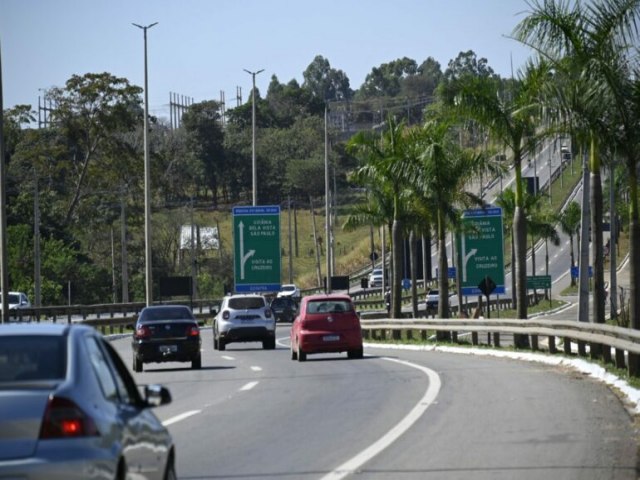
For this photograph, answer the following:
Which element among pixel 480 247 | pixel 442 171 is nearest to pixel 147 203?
pixel 442 171

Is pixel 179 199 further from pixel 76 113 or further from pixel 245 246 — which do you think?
pixel 245 246

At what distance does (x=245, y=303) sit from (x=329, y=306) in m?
9.19

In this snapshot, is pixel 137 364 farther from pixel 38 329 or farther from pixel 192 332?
pixel 38 329

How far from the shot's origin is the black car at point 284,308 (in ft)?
274

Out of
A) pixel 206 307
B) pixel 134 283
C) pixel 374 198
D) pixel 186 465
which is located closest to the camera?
pixel 186 465

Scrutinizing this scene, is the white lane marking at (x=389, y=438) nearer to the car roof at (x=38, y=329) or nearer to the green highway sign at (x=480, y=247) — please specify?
the car roof at (x=38, y=329)

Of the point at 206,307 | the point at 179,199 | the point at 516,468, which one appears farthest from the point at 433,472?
the point at 179,199

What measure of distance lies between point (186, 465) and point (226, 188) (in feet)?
511

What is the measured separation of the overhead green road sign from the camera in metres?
55.8

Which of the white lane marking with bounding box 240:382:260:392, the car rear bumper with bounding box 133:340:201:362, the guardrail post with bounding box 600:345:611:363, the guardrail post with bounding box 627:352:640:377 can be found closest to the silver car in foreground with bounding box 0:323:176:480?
the guardrail post with bounding box 627:352:640:377

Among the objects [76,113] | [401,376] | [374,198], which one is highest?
[76,113]

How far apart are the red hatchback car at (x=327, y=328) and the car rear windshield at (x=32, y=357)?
27103mm

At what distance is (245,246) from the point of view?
5612 cm

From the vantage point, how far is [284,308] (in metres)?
83.5
